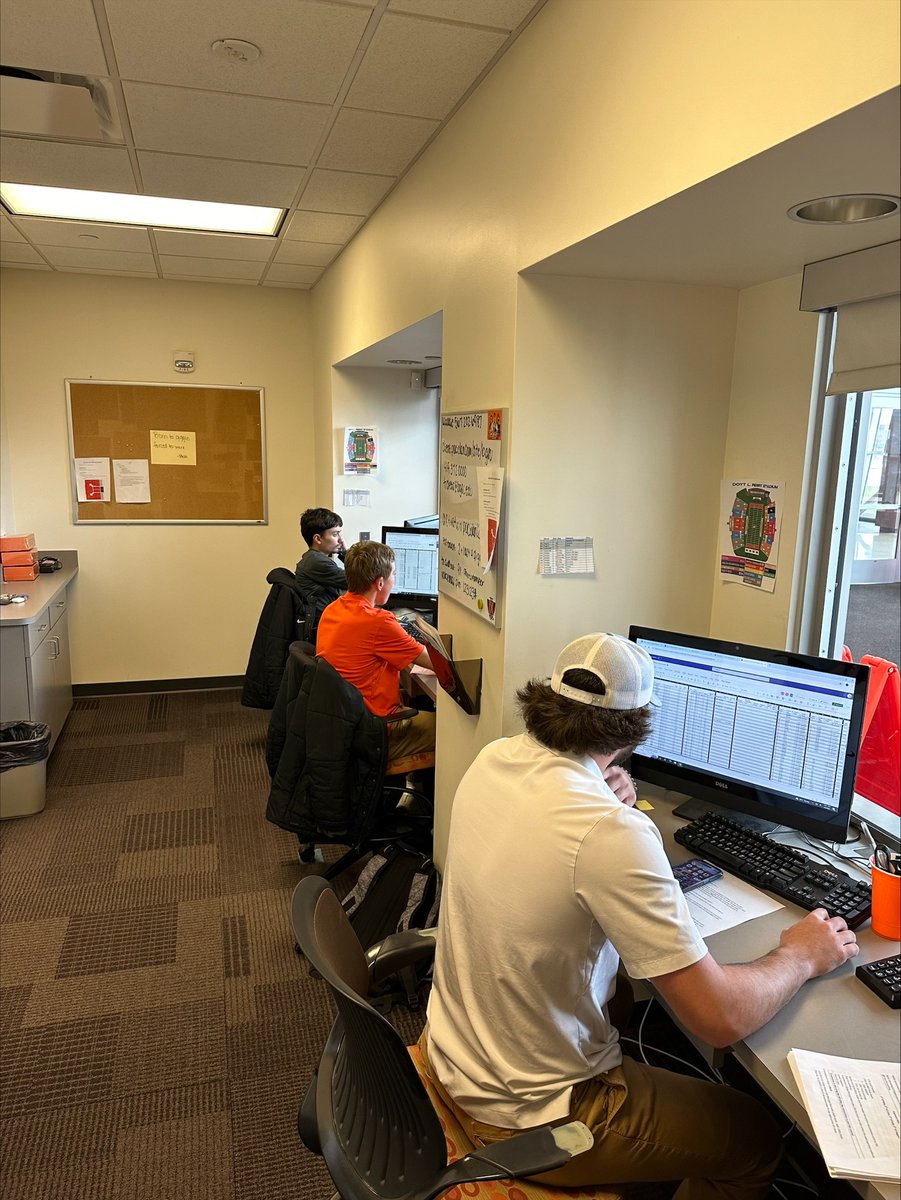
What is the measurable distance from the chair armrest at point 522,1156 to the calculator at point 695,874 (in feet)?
1.85

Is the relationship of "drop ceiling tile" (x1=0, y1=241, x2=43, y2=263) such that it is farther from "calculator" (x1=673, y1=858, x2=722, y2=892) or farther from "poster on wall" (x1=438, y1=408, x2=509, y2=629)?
"calculator" (x1=673, y1=858, x2=722, y2=892)

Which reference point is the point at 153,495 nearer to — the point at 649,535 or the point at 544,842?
the point at 649,535

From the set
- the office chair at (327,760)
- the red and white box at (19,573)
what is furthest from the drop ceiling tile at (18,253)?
the office chair at (327,760)

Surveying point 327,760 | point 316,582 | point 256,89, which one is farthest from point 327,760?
point 256,89

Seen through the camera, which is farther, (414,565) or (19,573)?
(19,573)

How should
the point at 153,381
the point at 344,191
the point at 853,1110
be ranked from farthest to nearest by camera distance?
the point at 153,381
the point at 344,191
the point at 853,1110

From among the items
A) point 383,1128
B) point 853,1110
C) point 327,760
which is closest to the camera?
point 853,1110

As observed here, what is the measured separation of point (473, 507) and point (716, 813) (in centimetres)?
100

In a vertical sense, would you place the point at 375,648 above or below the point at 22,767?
above

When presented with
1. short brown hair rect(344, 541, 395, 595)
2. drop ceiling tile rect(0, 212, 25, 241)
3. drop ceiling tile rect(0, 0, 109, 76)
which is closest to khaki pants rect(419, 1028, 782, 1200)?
short brown hair rect(344, 541, 395, 595)

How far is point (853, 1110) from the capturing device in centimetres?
110

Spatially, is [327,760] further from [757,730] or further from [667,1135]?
[667,1135]

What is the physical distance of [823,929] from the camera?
1.40 metres

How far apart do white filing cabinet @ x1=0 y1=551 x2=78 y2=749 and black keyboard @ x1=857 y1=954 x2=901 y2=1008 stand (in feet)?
10.8
